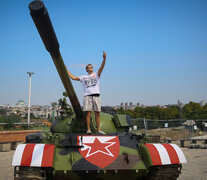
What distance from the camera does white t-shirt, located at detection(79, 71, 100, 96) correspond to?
5895 mm

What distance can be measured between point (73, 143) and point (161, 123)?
16578 mm

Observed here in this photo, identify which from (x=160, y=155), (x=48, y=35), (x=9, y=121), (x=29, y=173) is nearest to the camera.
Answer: (x=48, y=35)

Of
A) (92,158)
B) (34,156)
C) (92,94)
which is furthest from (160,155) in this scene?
(34,156)

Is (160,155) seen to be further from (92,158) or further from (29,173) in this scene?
(29,173)

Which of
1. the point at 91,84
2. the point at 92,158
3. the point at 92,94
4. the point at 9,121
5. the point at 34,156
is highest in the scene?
the point at 91,84

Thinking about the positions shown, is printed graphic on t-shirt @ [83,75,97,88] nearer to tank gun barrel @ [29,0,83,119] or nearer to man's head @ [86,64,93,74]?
man's head @ [86,64,93,74]

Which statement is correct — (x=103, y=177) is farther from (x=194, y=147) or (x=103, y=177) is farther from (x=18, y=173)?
(x=194, y=147)

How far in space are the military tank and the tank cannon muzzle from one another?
0.09 ft

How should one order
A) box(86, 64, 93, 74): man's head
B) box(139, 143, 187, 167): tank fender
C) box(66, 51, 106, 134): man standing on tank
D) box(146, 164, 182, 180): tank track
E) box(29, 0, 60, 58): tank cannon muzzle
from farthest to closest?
box(86, 64, 93, 74): man's head, box(66, 51, 106, 134): man standing on tank, box(146, 164, 182, 180): tank track, box(139, 143, 187, 167): tank fender, box(29, 0, 60, 58): tank cannon muzzle

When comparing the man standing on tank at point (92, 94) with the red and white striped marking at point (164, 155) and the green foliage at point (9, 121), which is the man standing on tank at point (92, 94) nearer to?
the red and white striped marking at point (164, 155)

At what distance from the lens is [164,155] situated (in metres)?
5.05

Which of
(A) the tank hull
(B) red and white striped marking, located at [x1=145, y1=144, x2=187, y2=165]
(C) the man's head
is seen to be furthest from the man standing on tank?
(B) red and white striped marking, located at [x1=145, y1=144, x2=187, y2=165]

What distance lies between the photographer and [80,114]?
237 inches

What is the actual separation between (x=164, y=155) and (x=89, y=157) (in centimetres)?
159
